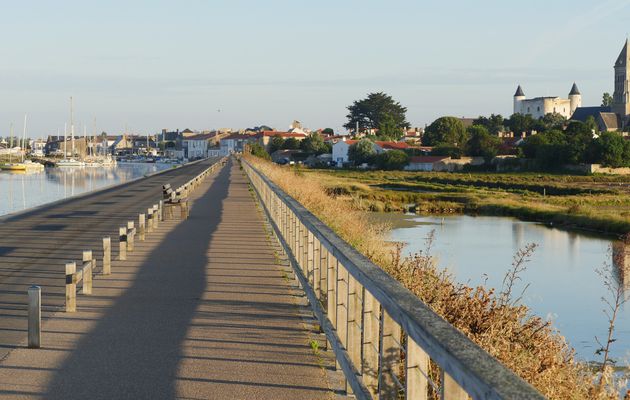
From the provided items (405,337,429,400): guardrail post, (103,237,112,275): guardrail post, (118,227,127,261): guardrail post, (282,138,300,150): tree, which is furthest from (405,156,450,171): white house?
(405,337,429,400): guardrail post

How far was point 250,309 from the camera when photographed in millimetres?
11336

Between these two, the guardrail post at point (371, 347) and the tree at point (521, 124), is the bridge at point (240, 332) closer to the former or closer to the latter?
the guardrail post at point (371, 347)

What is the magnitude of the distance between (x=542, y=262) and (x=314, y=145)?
140m

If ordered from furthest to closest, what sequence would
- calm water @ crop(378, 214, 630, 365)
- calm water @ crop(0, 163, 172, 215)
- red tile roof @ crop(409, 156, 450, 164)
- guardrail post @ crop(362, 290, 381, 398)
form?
red tile roof @ crop(409, 156, 450, 164), calm water @ crop(0, 163, 172, 215), calm water @ crop(378, 214, 630, 365), guardrail post @ crop(362, 290, 381, 398)

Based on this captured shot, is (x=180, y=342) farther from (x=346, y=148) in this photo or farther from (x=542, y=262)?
(x=346, y=148)

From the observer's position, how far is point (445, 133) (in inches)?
5930

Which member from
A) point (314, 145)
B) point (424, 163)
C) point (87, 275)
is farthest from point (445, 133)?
point (87, 275)

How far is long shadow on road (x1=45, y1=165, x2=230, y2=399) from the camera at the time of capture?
7.55m

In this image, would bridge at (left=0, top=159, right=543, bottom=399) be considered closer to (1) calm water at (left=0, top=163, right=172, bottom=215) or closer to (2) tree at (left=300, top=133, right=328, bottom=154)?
(1) calm water at (left=0, top=163, right=172, bottom=215)

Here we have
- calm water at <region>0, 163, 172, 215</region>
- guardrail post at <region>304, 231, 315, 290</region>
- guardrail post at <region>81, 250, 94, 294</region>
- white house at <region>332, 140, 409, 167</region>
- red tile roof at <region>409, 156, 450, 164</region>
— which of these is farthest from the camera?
white house at <region>332, 140, 409, 167</region>

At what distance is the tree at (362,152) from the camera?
456 ft

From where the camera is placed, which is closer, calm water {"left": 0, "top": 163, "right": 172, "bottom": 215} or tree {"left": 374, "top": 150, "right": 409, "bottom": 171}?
calm water {"left": 0, "top": 163, "right": 172, "bottom": 215}

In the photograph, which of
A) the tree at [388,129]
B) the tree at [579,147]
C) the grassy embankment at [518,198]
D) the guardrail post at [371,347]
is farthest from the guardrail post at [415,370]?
the tree at [388,129]

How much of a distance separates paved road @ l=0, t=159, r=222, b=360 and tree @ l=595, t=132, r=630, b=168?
78119mm
